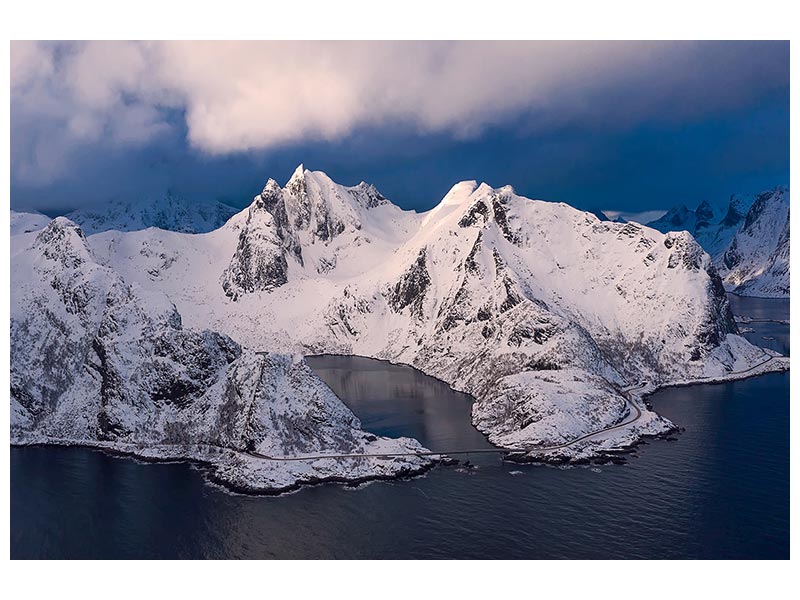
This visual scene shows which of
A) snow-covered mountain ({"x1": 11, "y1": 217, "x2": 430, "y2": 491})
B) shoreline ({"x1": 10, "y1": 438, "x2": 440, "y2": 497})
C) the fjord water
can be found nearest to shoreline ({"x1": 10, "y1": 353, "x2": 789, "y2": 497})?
shoreline ({"x1": 10, "y1": 438, "x2": 440, "y2": 497})

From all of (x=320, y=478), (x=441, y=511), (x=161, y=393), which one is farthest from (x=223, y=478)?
(x=441, y=511)

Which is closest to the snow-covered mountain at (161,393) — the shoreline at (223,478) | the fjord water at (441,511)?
the shoreline at (223,478)

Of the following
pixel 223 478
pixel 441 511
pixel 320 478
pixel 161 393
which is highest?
pixel 161 393

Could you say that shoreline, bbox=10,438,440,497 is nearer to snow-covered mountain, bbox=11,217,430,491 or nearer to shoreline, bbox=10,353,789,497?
shoreline, bbox=10,353,789,497

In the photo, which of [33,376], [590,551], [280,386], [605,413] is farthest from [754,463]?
[33,376]

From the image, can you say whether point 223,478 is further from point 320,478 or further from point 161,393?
point 161,393

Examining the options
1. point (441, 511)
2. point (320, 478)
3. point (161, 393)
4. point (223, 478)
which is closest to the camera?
point (441, 511)
